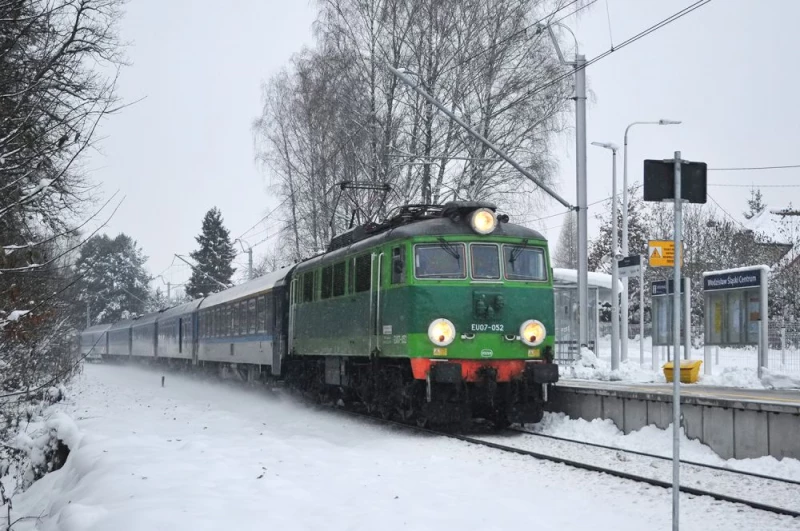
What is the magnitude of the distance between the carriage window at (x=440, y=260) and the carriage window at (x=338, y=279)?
2.93 metres

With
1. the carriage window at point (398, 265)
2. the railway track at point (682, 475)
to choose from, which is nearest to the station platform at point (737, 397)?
the railway track at point (682, 475)

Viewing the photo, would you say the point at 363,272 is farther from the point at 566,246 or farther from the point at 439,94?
the point at 566,246

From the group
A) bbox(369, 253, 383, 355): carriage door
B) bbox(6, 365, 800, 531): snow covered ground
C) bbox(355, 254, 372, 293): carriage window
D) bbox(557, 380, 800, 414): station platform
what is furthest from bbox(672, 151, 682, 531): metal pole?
bbox(355, 254, 372, 293): carriage window

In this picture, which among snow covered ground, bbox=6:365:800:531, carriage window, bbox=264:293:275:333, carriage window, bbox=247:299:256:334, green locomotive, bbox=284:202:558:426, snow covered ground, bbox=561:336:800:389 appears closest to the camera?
snow covered ground, bbox=6:365:800:531

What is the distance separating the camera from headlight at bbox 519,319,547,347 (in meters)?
14.0

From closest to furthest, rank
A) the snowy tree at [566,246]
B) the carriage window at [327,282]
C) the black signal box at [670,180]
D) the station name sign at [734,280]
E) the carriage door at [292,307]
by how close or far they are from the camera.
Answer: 1. the black signal box at [670,180]
2. the carriage window at [327,282]
3. the station name sign at [734,280]
4. the carriage door at [292,307]
5. the snowy tree at [566,246]

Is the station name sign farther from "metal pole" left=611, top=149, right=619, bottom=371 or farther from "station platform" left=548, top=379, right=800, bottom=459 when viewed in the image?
"station platform" left=548, top=379, right=800, bottom=459

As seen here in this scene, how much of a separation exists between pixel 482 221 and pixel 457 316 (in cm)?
156

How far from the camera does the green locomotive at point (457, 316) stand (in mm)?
13531

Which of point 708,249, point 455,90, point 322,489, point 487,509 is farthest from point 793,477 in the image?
point 708,249

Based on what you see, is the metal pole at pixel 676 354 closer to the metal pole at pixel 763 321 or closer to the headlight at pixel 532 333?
the headlight at pixel 532 333

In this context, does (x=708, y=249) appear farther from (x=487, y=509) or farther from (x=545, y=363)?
(x=487, y=509)

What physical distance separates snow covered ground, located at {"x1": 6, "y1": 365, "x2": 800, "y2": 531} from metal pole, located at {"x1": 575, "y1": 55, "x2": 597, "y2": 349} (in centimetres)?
Result: 754

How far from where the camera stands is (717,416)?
1175cm
